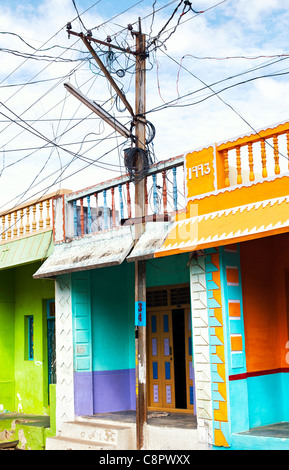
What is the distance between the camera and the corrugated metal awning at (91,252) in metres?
10.0

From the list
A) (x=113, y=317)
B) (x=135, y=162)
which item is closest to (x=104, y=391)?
(x=113, y=317)

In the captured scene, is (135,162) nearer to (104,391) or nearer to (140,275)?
(140,275)

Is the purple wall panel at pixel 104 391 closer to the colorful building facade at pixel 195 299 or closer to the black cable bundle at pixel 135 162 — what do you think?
the colorful building facade at pixel 195 299

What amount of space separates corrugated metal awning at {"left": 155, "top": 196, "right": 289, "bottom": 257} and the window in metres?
6.90

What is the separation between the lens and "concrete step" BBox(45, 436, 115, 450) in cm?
981

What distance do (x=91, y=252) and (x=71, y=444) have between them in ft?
10.6

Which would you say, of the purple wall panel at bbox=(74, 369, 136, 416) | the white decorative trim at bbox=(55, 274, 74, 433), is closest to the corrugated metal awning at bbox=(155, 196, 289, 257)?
the white decorative trim at bbox=(55, 274, 74, 433)

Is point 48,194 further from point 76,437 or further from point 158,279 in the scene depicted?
point 76,437

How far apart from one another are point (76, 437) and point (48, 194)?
4683 millimetres

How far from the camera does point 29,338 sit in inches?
590

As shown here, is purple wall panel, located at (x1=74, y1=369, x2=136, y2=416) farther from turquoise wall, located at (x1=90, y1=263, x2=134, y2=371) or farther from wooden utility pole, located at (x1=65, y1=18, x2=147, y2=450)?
wooden utility pole, located at (x1=65, y1=18, x2=147, y2=450)

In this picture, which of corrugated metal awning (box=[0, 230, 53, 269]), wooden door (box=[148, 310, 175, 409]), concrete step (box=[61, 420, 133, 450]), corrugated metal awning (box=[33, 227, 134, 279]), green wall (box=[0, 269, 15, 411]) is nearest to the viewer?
concrete step (box=[61, 420, 133, 450])

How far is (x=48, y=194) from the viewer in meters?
12.4
